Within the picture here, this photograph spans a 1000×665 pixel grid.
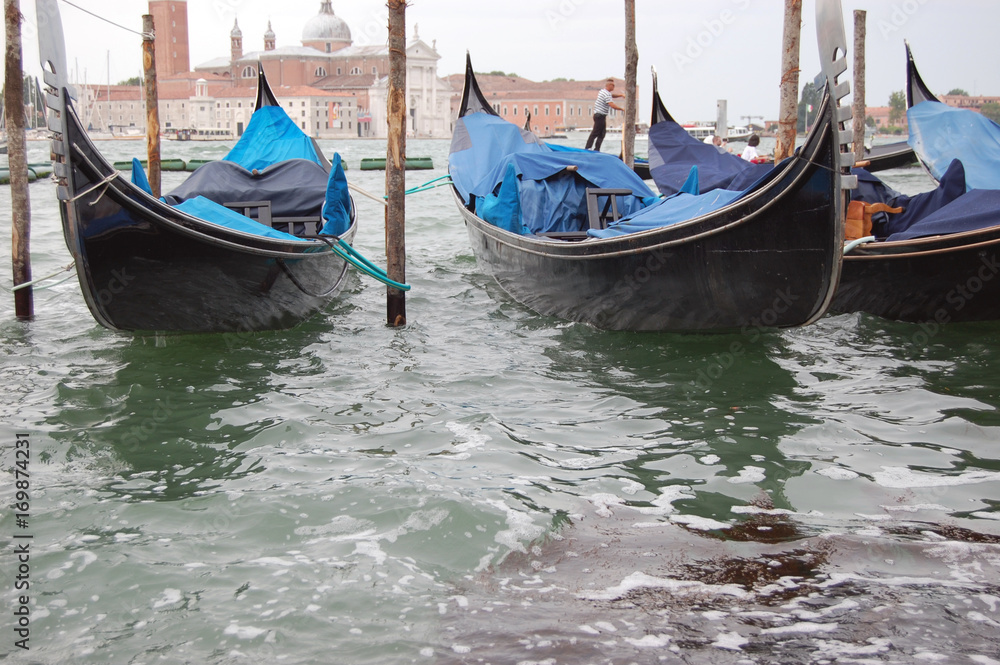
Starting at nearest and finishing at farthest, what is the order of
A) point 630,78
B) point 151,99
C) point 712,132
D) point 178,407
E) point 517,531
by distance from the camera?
point 517,531
point 178,407
point 151,99
point 630,78
point 712,132

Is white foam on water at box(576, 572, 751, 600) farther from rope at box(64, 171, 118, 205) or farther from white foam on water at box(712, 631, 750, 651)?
Result: rope at box(64, 171, 118, 205)

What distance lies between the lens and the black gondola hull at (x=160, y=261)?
12.4ft

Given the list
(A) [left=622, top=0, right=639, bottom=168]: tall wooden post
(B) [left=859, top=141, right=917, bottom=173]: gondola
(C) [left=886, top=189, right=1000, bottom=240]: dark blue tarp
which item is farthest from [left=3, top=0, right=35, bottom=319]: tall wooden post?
(B) [left=859, top=141, right=917, bottom=173]: gondola

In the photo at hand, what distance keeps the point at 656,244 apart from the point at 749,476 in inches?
61.7

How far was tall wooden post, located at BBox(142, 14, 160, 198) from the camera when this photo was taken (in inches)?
292

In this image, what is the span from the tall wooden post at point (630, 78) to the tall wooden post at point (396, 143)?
4211 millimetres

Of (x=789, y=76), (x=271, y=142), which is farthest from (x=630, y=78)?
(x=271, y=142)

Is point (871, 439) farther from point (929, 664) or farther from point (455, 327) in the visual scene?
point (455, 327)

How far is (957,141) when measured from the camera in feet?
20.0

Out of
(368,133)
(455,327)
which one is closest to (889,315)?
(455,327)

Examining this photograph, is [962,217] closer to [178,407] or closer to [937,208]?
[937,208]

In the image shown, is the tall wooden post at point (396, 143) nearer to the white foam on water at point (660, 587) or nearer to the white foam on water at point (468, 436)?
the white foam on water at point (468, 436)

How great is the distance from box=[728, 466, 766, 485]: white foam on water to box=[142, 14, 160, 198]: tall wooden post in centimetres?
614

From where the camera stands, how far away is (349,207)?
6035 mm
